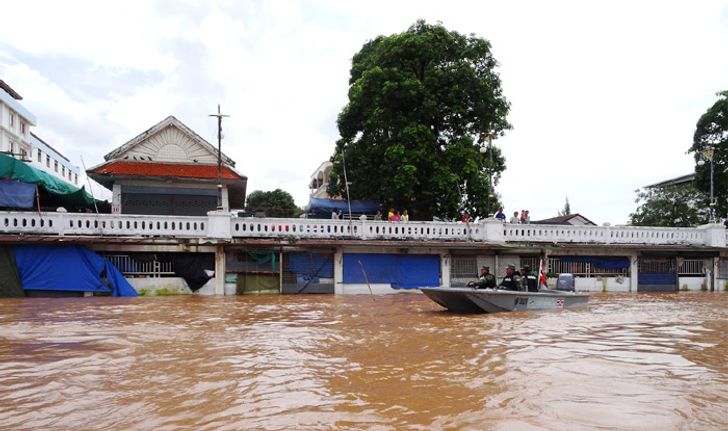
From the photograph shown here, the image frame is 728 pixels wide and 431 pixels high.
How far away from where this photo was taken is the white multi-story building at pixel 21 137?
3962cm

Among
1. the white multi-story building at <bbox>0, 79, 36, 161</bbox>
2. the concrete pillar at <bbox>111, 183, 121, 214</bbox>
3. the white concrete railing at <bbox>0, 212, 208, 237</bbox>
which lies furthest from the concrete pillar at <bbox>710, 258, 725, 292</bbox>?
the white multi-story building at <bbox>0, 79, 36, 161</bbox>

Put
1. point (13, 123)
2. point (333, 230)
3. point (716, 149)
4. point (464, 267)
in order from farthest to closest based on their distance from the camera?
point (13, 123) → point (716, 149) → point (464, 267) → point (333, 230)

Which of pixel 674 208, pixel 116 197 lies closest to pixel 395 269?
pixel 116 197

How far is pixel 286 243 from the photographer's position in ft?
58.6

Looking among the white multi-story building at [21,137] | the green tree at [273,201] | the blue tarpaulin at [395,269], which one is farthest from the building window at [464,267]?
the green tree at [273,201]

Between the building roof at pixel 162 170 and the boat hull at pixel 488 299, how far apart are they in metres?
11.6

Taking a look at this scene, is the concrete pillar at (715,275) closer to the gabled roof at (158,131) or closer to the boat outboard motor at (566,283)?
the boat outboard motor at (566,283)

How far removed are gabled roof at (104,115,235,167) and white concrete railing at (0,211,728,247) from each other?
548 centimetres

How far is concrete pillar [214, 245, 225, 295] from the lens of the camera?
58.6 feet

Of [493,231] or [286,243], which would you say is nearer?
[286,243]

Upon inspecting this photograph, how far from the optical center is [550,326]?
11656 mm

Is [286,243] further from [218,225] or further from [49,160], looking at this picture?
[49,160]

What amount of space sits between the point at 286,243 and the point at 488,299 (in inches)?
302

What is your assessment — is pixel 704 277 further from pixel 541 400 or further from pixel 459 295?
pixel 541 400
